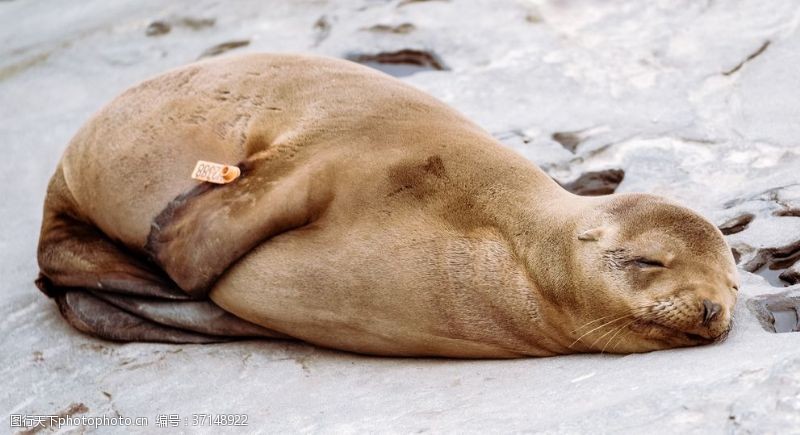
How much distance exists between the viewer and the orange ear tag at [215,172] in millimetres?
4406

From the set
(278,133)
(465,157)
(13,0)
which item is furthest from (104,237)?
(13,0)

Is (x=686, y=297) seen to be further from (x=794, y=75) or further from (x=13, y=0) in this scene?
(x=13, y=0)

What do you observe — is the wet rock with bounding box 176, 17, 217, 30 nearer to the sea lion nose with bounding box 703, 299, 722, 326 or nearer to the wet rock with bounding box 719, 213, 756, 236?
the wet rock with bounding box 719, 213, 756, 236

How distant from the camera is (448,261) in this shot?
4039mm

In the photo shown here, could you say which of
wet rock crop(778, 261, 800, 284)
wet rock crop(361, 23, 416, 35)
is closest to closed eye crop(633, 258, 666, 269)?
wet rock crop(778, 261, 800, 284)

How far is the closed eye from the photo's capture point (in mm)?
3758

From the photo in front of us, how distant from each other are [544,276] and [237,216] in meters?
1.18

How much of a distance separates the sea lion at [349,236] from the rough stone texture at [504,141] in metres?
0.13

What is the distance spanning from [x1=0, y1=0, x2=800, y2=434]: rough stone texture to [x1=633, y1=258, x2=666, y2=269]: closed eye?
11.6 inches

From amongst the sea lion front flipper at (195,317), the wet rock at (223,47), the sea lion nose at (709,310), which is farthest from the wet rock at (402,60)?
the sea lion nose at (709,310)

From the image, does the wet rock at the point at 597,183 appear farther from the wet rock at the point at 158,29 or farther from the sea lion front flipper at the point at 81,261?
the wet rock at the point at 158,29

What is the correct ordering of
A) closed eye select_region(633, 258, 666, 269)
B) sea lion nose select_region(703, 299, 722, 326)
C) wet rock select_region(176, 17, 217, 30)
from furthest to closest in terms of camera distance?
1. wet rock select_region(176, 17, 217, 30)
2. closed eye select_region(633, 258, 666, 269)
3. sea lion nose select_region(703, 299, 722, 326)

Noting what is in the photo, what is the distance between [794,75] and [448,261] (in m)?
2.78

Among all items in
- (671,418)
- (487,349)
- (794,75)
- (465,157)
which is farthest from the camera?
(794,75)
